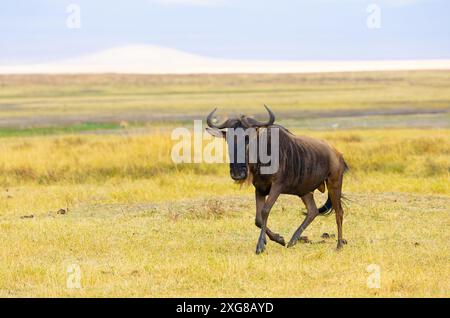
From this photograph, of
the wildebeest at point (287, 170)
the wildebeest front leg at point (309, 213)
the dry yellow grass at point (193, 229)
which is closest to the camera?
the dry yellow grass at point (193, 229)

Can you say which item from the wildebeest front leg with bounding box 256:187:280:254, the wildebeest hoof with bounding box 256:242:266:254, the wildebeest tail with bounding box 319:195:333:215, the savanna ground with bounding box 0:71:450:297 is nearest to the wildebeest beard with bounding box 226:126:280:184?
the wildebeest front leg with bounding box 256:187:280:254

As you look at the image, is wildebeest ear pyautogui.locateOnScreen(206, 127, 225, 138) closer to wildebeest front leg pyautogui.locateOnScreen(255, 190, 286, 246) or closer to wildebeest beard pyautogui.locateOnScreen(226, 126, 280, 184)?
wildebeest beard pyautogui.locateOnScreen(226, 126, 280, 184)

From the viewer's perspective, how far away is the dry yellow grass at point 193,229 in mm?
10195

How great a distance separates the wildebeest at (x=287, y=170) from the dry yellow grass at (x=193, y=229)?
58cm

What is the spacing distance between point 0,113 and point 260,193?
48.6 m

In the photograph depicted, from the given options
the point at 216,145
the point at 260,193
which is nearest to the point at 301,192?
the point at 260,193

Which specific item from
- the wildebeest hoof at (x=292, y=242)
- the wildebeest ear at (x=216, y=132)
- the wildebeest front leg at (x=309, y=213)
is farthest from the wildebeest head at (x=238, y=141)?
the wildebeest front leg at (x=309, y=213)

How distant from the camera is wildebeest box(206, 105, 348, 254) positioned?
457 inches

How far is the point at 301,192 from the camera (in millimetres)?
12742

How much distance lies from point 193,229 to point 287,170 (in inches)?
103

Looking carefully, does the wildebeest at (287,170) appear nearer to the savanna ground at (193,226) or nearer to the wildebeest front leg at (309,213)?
the wildebeest front leg at (309,213)

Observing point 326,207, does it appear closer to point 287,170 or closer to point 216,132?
point 287,170

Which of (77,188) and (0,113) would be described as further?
(0,113)
